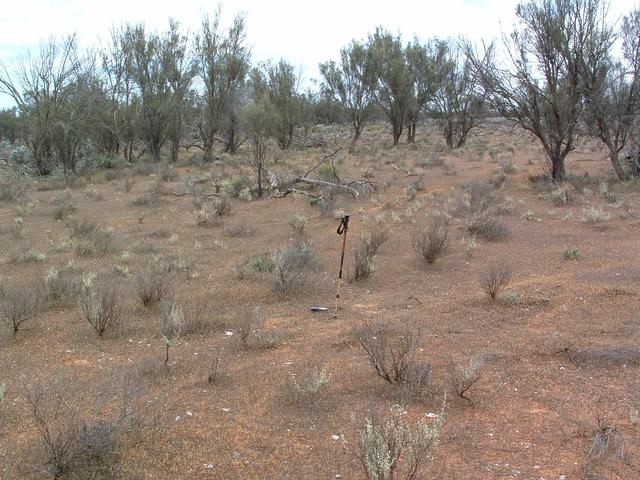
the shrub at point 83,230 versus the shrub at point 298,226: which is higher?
the shrub at point 298,226

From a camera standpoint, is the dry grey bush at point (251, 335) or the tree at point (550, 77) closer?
the dry grey bush at point (251, 335)

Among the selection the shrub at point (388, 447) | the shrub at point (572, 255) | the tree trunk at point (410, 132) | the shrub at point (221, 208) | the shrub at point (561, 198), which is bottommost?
the shrub at point (388, 447)

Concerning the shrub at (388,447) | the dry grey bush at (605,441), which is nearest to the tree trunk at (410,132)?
the dry grey bush at (605,441)

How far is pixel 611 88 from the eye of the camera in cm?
1678

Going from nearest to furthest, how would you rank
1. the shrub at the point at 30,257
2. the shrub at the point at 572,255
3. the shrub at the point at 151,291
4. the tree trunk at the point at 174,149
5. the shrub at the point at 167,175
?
the shrub at the point at 151,291
the shrub at the point at 572,255
the shrub at the point at 30,257
the shrub at the point at 167,175
the tree trunk at the point at 174,149

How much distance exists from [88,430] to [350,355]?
2488 millimetres

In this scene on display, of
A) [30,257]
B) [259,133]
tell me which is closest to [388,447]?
[30,257]

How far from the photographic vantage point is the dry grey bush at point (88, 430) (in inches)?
128

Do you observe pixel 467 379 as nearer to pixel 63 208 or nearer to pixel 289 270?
pixel 289 270

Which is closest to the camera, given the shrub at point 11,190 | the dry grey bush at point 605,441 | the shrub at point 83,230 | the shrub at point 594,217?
the dry grey bush at point 605,441

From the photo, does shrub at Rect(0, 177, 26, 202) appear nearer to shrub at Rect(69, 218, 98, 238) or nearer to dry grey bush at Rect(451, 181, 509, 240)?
shrub at Rect(69, 218, 98, 238)

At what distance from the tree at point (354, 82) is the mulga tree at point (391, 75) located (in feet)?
1.61

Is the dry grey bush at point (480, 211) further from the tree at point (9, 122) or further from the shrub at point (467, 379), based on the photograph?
A: the tree at point (9, 122)

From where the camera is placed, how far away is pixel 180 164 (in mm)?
27438
